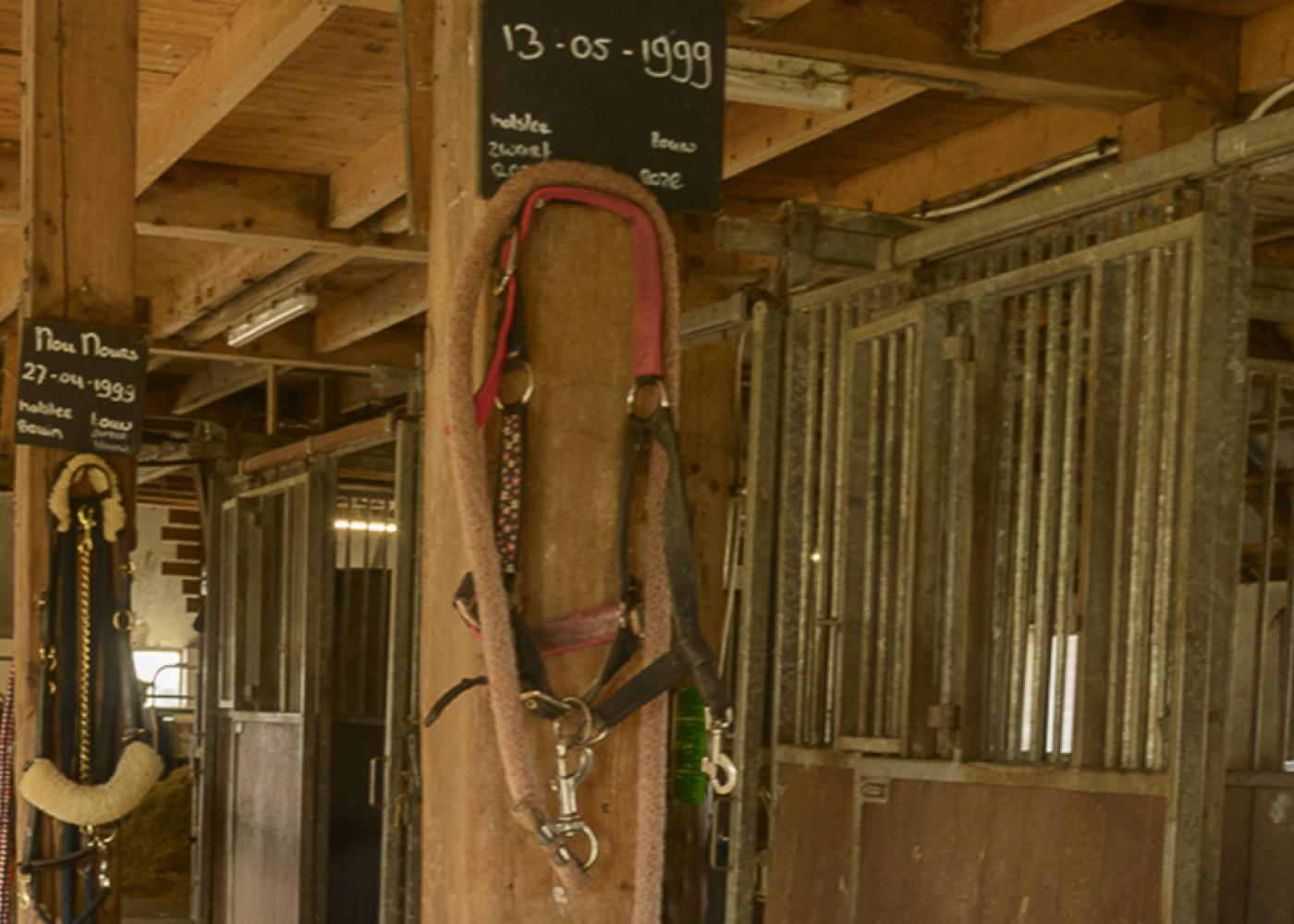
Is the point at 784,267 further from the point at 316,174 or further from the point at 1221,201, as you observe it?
the point at 316,174

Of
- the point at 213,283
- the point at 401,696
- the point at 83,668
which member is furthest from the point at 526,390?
the point at 213,283

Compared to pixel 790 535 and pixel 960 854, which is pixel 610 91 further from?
pixel 790 535

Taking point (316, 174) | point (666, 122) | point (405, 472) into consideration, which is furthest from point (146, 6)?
point (666, 122)

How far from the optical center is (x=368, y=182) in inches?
227

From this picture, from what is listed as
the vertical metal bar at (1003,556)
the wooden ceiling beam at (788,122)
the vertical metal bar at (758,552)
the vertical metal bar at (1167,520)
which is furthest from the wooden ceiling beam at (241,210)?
the vertical metal bar at (1167,520)

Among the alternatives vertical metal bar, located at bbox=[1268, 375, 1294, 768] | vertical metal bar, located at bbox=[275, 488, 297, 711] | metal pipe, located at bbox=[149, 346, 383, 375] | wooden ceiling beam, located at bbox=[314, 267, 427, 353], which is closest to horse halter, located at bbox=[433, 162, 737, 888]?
vertical metal bar, located at bbox=[1268, 375, 1294, 768]

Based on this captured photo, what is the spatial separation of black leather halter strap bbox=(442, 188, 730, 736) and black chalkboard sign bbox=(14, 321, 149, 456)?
208cm

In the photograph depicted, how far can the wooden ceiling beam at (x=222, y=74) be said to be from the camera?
4.21m

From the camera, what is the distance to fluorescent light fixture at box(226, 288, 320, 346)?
21.9 feet

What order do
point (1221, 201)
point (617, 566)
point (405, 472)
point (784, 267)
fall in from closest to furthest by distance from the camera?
point (617, 566), point (1221, 201), point (784, 267), point (405, 472)

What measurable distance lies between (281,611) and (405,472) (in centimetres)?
175

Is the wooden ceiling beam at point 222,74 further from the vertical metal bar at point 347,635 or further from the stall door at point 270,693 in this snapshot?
the vertical metal bar at point 347,635

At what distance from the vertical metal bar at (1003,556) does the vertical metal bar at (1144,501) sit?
16.1 inches

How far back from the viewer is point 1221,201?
10.0ft
